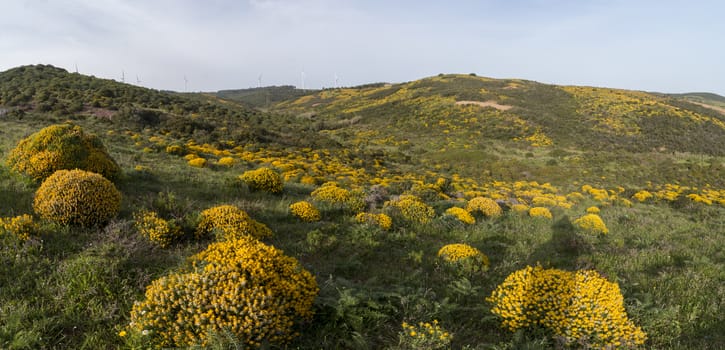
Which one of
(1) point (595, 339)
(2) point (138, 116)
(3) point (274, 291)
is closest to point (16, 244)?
(3) point (274, 291)

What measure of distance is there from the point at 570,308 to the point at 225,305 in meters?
4.33

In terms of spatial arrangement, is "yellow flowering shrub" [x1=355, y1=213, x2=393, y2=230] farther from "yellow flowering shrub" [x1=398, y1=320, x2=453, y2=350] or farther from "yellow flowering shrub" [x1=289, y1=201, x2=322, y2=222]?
"yellow flowering shrub" [x1=398, y1=320, x2=453, y2=350]

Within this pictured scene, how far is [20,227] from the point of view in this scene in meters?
4.75

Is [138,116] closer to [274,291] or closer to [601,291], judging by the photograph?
[274,291]

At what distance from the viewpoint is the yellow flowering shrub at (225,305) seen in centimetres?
321

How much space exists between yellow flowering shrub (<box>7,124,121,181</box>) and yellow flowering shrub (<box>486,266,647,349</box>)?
932 centimetres

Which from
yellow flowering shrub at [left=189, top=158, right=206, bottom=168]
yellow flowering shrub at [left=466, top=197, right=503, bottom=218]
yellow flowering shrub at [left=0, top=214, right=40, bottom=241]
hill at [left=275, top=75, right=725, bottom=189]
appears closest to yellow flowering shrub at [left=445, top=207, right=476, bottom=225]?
yellow flowering shrub at [left=466, top=197, right=503, bottom=218]

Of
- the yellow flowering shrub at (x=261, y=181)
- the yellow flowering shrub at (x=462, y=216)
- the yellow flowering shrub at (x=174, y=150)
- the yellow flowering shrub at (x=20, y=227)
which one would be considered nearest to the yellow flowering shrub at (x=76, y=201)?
the yellow flowering shrub at (x=20, y=227)

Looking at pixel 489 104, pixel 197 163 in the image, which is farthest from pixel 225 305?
pixel 489 104

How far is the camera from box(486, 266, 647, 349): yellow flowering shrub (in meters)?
4.02

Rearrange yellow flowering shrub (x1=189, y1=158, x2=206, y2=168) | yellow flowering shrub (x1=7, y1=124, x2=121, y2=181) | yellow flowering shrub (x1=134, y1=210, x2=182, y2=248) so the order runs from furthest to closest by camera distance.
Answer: yellow flowering shrub (x1=189, y1=158, x2=206, y2=168) → yellow flowering shrub (x1=7, y1=124, x2=121, y2=181) → yellow flowering shrub (x1=134, y1=210, x2=182, y2=248)

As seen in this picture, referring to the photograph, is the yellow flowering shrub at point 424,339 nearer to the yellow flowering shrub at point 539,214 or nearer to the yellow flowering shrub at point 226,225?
the yellow flowering shrub at point 226,225

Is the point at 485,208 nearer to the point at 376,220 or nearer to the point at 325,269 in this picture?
the point at 376,220

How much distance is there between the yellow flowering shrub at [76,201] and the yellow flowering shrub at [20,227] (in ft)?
1.20
